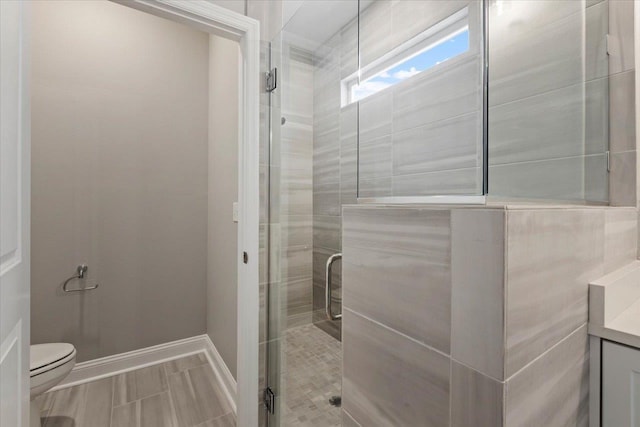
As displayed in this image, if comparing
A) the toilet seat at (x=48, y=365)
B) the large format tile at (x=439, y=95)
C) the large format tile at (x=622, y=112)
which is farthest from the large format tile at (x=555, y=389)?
the toilet seat at (x=48, y=365)

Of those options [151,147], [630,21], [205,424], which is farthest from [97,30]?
[630,21]

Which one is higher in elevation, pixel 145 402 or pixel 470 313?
pixel 470 313

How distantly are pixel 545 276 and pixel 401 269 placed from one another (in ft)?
0.79

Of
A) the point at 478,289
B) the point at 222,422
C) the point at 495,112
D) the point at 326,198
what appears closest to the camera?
the point at 478,289

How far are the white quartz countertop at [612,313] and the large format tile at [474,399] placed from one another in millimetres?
388

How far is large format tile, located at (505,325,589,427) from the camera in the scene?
442mm

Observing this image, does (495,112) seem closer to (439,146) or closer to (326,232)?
(439,146)

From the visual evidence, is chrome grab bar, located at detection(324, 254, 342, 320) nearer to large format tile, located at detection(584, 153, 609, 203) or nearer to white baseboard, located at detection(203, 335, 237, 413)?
large format tile, located at detection(584, 153, 609, 203)

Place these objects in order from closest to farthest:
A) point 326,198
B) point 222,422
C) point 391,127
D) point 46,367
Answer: point 391,127 → point 326,198 → point 46,367 → point 222,422

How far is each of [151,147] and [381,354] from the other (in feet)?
7.78

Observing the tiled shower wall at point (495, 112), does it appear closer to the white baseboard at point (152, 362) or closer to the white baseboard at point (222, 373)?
the white baseboard at point (222, 373)

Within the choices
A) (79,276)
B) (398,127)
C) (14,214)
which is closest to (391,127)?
(398,127)

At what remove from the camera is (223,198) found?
6.86 feet

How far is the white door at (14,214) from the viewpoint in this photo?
64 cm
